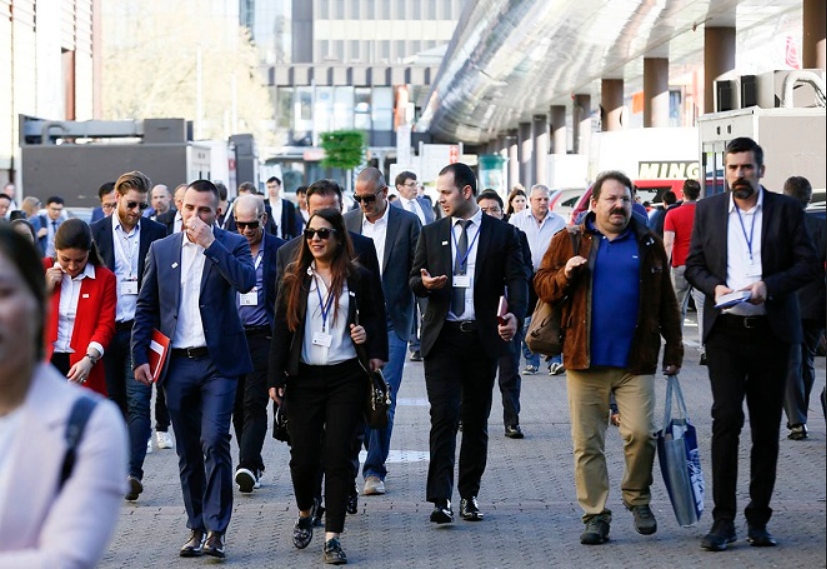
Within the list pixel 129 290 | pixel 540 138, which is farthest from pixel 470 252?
pixel 540 138

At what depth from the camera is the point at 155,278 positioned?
8297 millimetres

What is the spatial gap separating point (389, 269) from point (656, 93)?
1163 inches

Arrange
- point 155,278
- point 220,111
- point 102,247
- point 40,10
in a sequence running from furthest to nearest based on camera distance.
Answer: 1. point 220,111
2. point 40,10
3. point 102,247
4. point 155,278

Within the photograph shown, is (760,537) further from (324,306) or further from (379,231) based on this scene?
(379,231)

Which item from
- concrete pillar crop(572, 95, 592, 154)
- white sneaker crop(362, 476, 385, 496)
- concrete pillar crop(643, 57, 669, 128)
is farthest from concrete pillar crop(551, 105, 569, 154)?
white sneaker crop(362, 476, 385, 496)

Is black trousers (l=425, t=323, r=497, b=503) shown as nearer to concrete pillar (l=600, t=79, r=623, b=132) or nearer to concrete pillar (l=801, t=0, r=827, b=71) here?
concrete pillar (l=801, t=0, r=827, b=71)

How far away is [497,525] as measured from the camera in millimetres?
8812

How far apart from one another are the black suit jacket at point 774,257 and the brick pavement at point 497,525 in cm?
49

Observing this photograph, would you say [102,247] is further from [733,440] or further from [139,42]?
[139,42]

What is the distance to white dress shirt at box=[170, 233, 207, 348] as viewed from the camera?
812 cm

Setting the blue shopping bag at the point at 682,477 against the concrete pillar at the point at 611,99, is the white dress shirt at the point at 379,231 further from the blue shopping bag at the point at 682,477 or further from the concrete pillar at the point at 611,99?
the concrete pillar at the point at 611,99

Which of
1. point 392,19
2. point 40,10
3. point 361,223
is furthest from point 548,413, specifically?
point 392,19

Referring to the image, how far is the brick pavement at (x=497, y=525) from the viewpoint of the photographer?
7883 millimetres

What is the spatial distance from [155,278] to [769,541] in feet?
11.1
